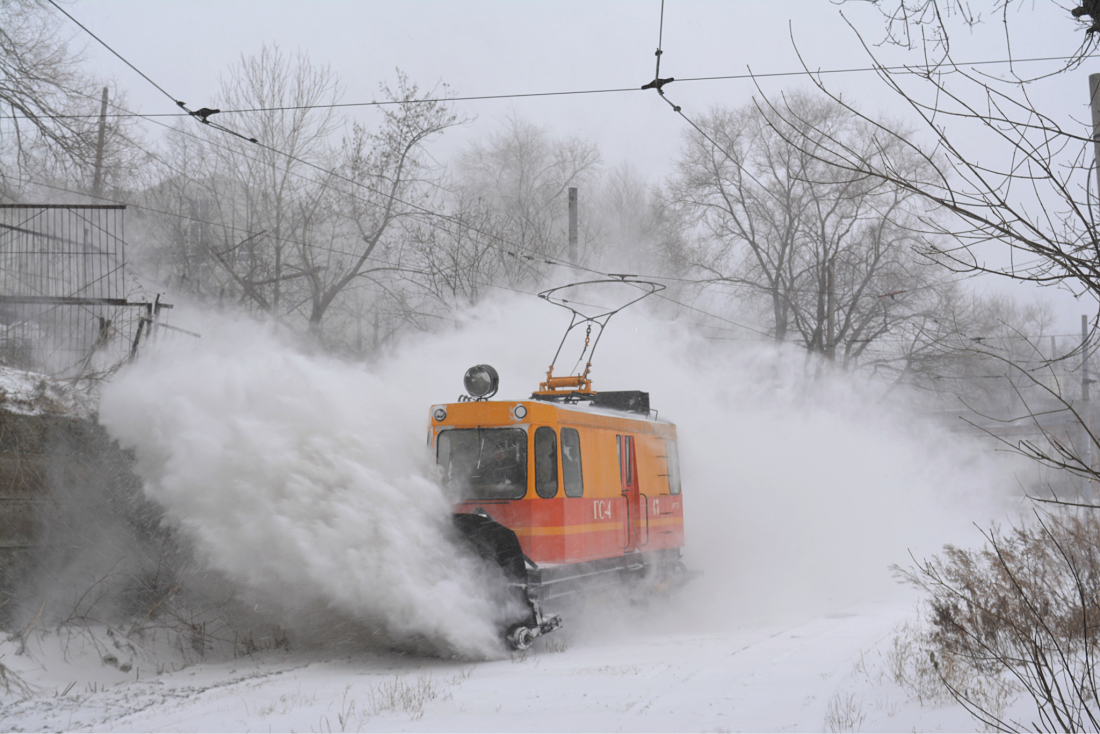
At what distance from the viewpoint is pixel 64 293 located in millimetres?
13633

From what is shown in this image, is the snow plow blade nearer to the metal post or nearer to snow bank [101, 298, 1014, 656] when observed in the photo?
snow bank [101, 298, 1014, 656]

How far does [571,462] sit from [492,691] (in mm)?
3368

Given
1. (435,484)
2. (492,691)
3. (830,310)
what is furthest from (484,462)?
(830,310)

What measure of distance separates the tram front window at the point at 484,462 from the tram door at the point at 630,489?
2.14m

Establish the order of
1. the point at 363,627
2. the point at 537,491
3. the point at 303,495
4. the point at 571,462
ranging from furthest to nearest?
the point at 571,462
the point at 537,491
the point at 363,627
the point at 303,495

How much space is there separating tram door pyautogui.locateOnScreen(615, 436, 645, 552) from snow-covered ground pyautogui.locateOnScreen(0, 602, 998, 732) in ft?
5.97

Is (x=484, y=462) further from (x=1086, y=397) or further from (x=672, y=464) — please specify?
(x=1086, y=397)

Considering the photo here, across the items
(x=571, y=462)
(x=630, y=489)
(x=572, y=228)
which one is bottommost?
(x=630, y=489)

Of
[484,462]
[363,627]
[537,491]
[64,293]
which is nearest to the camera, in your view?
[363,627]

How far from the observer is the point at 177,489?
8328mm

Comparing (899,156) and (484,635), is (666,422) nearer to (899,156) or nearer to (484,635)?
(484,635)

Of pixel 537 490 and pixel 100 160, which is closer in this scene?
pixel 537 490

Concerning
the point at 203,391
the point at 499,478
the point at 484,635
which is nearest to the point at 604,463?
the point at 499,478

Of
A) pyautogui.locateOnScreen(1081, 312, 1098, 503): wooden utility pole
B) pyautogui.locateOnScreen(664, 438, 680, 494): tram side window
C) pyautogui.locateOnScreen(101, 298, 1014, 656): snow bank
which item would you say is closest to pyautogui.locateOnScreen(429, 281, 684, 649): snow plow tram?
pyautogui.locateOnScreen(101, 298, 1014, 656): snow bank
